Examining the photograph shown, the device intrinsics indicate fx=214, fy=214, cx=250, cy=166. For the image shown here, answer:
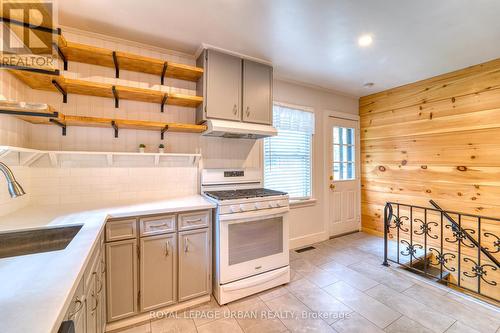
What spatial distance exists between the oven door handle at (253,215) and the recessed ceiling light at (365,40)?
1.89 meters

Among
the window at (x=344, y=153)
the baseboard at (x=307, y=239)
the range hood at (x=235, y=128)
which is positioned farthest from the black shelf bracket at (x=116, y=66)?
the window at (x=344, y=153)

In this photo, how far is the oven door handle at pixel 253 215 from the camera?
1972 mm

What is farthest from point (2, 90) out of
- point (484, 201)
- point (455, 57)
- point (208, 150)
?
point (484, 201)

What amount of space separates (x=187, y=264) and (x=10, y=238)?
1164mm

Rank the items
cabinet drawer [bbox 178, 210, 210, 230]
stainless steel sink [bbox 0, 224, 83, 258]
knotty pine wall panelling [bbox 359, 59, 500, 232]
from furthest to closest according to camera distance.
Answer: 1. knotty pine wall panelling [bbox 359, 59, 500, 232]
2. cabinet drawer [bbox 178, 210, 210, 230]
3. stainless steel sink [bbox 0, 224, 83, 258]

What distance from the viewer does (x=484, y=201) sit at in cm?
262

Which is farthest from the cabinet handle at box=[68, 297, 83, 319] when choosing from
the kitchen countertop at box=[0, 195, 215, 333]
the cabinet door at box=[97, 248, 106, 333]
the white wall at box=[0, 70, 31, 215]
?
the white wall at box=[0, 70, 31, 215]

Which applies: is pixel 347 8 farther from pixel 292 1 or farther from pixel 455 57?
pixel 455 57

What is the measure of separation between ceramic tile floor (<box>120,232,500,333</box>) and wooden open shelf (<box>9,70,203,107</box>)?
79.4 inches

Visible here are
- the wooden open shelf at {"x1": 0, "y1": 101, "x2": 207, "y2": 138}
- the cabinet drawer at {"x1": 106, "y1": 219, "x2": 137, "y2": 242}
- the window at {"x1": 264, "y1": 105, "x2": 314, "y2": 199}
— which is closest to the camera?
the wooden open shelf at {"x1": 0, "y1": 101, "x2": 207, "y2": 138}

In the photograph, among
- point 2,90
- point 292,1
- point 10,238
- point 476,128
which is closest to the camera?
point 10,238

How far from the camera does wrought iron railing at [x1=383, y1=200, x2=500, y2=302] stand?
244cm

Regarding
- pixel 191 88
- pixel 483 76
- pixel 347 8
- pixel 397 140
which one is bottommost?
pixel 397 140

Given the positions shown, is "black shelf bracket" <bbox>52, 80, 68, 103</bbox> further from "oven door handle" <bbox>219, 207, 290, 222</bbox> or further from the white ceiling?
"oven door handle" <bbox>219, 207, 290, 222</bbox>
